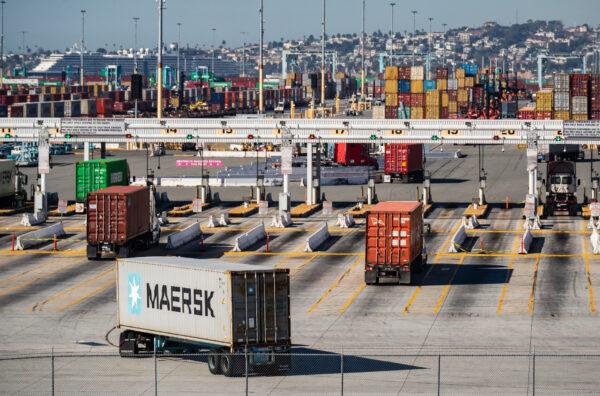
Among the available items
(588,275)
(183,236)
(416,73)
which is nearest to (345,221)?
(183,236)

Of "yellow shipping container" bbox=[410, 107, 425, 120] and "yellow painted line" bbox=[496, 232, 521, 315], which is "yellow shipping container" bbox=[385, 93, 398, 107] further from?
"yellow painted line" bbox=[496, 232, 521, 315]

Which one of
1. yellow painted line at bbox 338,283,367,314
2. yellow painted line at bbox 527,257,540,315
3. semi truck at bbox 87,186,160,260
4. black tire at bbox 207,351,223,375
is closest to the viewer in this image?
black tire at bbox 207,351,223,375

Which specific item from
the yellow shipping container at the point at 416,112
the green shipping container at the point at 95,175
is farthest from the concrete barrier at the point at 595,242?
the yellow shipping container at the point at 416,112

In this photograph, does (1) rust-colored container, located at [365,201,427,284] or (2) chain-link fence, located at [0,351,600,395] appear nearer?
(2) chain-link fence, located at [0,351,600,395]

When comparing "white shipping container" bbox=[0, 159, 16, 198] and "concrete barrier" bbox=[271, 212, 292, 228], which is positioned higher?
"white shipping container" bbox=[0, 159, 16, 198]

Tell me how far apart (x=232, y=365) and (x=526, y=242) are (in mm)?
31737

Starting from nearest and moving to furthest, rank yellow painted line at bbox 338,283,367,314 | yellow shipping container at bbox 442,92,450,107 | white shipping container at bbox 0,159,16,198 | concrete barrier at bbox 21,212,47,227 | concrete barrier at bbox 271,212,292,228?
yellow painted line at bbox 338,283,367,314 < concrete barrier at bbox 271,212,292,228 < concrete barrier at bbox 21,212,47,227 < white shipping container at bbox 0,159,16,198 < yellow shipping container at bbox 442,92,450,107

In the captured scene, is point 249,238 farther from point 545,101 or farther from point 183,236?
point 545,101

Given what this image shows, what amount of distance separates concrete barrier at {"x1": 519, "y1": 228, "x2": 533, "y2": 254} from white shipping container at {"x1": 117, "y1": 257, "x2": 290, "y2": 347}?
28.7 metres

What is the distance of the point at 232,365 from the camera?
40625 mm

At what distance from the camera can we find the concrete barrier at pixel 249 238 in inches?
2734

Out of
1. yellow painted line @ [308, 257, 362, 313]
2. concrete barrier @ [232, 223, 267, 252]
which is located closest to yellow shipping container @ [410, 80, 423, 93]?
concrete barrier @ [232, 223, 267, 252]

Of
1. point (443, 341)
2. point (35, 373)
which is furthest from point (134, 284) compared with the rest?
point (443, 341)

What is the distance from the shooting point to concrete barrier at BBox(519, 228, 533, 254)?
68250 millimetres
